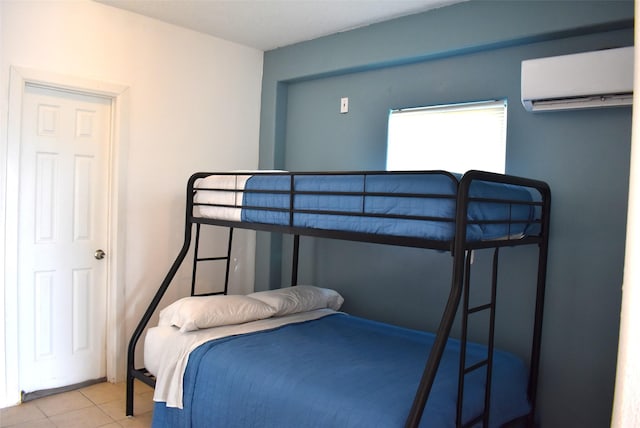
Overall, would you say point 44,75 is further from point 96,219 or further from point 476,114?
point 476,114

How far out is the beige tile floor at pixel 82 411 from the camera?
2.88 meters

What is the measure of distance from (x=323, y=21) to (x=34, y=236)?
2.23 metres

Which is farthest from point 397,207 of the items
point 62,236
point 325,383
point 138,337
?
point 62,236

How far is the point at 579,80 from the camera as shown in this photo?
8.00ft

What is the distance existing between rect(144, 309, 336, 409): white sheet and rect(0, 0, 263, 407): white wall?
0.70m

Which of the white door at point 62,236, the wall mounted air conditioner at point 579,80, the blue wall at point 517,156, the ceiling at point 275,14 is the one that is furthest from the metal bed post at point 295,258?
the wall mounted air conditioner at point 579,80

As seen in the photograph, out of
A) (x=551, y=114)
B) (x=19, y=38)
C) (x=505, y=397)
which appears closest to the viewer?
(x=505, y=397)

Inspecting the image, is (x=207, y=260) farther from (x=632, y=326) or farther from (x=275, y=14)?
(x=632, y=326)

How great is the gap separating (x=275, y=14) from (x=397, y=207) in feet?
5.86

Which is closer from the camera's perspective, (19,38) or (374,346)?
(374,346)

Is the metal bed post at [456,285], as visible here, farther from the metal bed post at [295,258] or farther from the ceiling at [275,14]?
the metal bed post at [295,258]

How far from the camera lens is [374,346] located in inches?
107

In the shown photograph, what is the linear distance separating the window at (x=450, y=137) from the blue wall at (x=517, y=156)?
7 cm

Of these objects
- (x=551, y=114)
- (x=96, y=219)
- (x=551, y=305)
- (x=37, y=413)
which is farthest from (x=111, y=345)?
A: (x=551, y=114)
